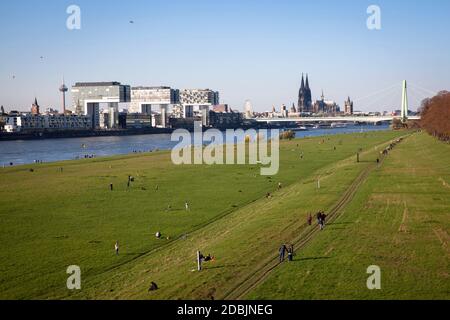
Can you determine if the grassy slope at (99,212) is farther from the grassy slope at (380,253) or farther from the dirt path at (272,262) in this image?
the grassy slope at (380,253)

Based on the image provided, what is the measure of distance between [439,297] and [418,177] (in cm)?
2535

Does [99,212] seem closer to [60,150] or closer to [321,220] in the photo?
[321,220]

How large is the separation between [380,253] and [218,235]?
758 centimetres

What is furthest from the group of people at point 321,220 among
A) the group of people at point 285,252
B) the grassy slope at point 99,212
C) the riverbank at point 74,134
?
the riverbank at point 74,134

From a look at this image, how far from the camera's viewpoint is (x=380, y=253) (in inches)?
744

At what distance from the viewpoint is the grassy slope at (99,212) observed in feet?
62.7

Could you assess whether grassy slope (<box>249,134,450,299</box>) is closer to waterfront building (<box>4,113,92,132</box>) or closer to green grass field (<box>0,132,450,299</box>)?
green grass field (<box>0,132,450,299</box>)

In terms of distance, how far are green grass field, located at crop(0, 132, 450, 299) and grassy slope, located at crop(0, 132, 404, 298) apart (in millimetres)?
74

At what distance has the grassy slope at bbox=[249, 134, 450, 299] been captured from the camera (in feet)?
50.2

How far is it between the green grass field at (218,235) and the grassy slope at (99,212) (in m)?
0.07

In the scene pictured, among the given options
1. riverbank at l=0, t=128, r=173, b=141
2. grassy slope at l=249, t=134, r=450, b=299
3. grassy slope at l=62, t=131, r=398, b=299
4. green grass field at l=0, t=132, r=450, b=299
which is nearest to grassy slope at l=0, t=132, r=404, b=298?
green grass field at l=0, t=132, r=450, b=299

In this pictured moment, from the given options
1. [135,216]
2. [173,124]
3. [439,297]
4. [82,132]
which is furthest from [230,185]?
[173,124]

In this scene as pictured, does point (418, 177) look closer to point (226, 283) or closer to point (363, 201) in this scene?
point (363, 201)

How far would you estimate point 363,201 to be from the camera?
29.1 metres
